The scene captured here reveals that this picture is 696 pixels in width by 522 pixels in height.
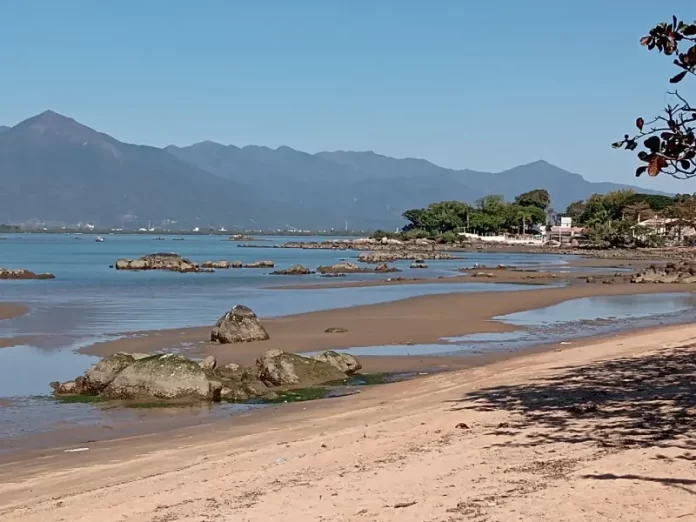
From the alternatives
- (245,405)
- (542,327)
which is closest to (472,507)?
(245,405)

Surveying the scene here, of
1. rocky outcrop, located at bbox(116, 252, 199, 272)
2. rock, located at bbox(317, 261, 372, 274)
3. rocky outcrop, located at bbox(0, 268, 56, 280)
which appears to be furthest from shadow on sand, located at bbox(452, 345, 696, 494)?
rocky outcrop, located at bbox(116, 252, 199, 272)

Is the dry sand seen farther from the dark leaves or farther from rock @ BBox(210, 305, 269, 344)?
rock @ BBox(210, 305, 269, 344)

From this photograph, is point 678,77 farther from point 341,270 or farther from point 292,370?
point 341,270

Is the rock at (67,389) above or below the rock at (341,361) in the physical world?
below

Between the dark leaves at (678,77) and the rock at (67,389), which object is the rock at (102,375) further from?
the dark leaves at (678,77)

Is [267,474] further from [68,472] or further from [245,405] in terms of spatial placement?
[245,405]

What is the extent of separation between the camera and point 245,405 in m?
15.2

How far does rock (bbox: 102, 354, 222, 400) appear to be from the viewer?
15.5 metres

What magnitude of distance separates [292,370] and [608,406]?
7.28 metres

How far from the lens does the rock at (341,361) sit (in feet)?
59.4

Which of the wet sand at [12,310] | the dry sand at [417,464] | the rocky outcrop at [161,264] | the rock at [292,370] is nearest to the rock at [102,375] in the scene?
the rock at [292,370]

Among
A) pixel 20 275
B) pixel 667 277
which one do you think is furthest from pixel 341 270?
pixel 667 277

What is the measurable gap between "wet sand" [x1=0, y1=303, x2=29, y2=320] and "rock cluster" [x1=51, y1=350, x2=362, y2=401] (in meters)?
17.8

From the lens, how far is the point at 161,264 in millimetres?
77625
